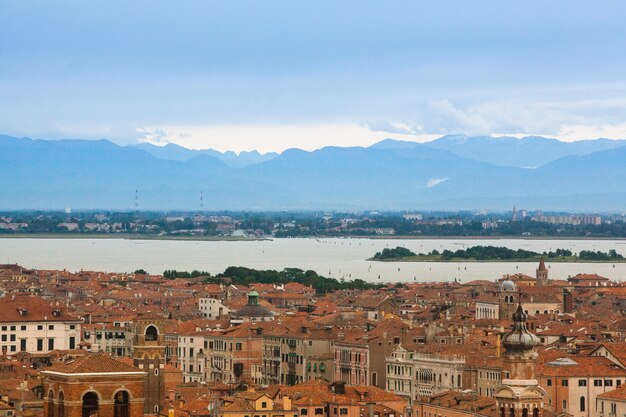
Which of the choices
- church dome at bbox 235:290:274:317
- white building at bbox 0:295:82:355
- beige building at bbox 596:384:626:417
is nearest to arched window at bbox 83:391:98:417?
beige building at bbox 596:384:626:417

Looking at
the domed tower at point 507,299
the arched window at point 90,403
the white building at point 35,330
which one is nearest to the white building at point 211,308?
the domed tower at point 507,299

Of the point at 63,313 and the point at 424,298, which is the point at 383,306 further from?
the point at 63,313

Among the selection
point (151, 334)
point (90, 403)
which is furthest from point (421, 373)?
point (90, 403)

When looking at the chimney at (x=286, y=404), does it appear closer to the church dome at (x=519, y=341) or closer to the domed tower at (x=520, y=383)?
the domed tower at (x=520, y=383)

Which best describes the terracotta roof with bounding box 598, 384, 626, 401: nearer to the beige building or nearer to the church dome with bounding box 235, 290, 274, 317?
the beige building

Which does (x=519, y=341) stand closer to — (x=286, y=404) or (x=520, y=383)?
(x=520, y=383)

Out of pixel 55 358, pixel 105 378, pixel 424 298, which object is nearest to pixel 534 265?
pixel 424 298
